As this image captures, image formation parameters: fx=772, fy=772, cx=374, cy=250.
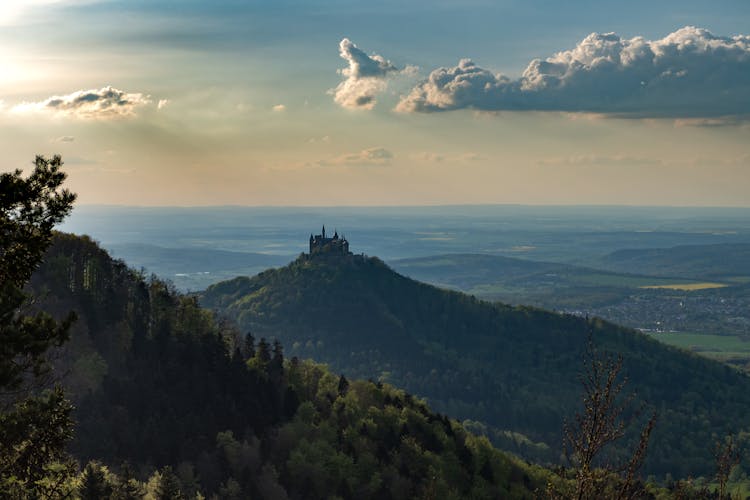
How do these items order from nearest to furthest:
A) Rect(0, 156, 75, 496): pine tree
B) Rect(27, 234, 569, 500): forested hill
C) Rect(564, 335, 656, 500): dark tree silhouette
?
Rect(564, 335, 656, 500): dark tree silhouette
Rect(0, 156, 75, 496): pine tree
Rect(27, 234, 569, 500): forested hill

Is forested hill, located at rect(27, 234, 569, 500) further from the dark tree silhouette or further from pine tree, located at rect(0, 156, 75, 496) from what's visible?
the dark tree silhouette

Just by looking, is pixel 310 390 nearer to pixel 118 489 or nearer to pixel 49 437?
pixel 118 489

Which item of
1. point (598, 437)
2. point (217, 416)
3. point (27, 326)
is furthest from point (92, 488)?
point (217, 416)

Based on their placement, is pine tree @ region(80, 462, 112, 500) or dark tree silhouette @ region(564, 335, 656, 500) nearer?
dark tree silhouette @ region(564, 335, 656, 500)

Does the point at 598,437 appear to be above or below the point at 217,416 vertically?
above

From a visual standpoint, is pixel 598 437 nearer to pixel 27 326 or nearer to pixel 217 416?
pixel 27 326

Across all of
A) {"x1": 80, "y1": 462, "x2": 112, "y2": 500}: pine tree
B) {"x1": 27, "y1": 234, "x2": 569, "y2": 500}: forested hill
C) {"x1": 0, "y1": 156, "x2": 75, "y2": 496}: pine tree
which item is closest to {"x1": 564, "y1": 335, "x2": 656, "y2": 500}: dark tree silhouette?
{"x1": 0, "y1": 156, "x2": 75, "y2": 496}: pine tree

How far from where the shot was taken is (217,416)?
120 metres

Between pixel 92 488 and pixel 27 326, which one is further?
pixel 92 488

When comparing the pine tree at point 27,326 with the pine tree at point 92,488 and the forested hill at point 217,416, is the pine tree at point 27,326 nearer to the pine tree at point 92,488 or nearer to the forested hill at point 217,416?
the pine tree at point 92,488

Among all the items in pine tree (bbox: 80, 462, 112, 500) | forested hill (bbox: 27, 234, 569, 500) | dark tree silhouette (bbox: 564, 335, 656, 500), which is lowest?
forested hill (bbox: 27, 234, 569, 500)

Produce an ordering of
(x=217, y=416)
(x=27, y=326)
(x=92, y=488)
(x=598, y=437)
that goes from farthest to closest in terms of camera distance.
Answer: (x=217, y=416)
(x=92, y=488)
(x=27, y=326)
(x=598, y=437)

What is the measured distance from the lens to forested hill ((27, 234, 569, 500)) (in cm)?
10775

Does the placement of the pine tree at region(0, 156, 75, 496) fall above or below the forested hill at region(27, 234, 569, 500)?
above
